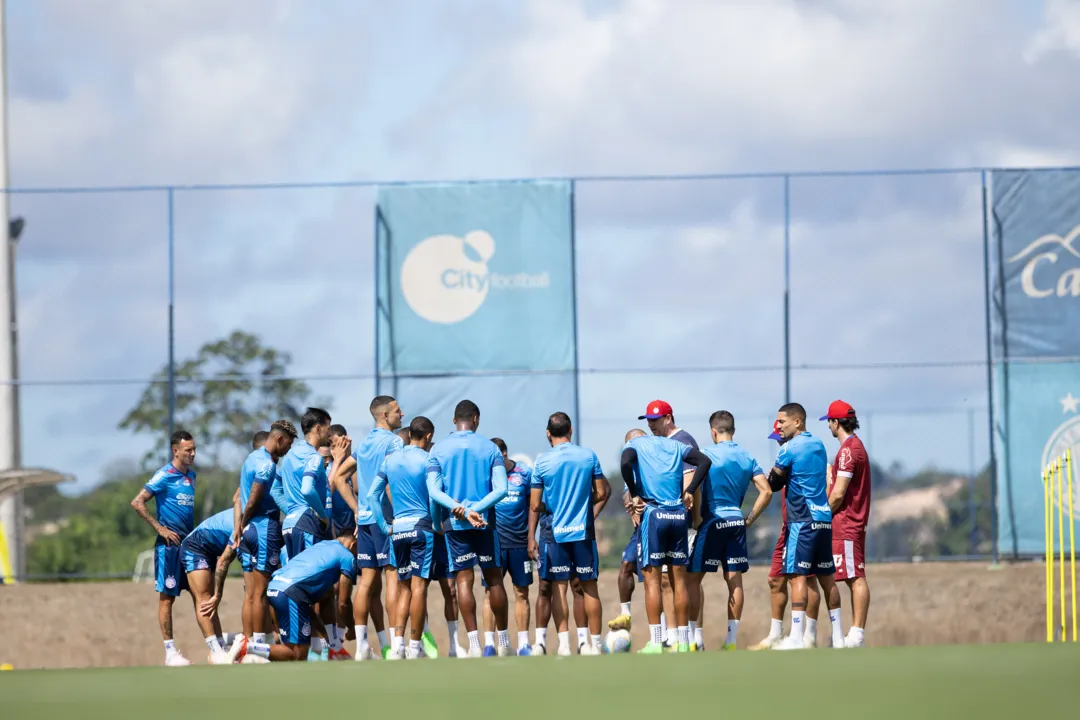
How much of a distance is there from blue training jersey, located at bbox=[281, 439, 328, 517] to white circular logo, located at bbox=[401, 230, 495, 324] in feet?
20.4

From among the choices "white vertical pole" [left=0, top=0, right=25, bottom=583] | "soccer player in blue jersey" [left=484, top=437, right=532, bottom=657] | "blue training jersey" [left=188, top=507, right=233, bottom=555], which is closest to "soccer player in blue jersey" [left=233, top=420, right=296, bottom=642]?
"blue training jersey" [left=188, top=507, right=233, bottom=555]

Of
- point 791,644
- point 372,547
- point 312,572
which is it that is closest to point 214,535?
point 372,547

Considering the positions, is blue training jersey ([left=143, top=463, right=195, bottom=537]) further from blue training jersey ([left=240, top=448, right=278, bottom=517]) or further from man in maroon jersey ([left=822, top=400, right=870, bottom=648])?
man in maroon jersey ([left=822, top=400, right=870, bottom=648])

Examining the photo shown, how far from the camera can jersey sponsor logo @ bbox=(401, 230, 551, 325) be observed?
58.2 feet

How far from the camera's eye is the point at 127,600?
16.1 m

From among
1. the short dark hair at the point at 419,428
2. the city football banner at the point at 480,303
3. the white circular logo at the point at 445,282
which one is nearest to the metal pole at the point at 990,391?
the city football banner at the point at 480,303

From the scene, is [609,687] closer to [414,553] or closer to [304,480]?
[414,553]

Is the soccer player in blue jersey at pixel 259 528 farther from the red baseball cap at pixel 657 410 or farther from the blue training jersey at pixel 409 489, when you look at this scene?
the red baseball cap at pixel 657 410

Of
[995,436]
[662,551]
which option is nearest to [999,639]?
[995,436]

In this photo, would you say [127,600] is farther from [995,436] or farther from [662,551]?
[995,436]

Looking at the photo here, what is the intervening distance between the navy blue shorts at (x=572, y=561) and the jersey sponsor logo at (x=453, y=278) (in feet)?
22.9

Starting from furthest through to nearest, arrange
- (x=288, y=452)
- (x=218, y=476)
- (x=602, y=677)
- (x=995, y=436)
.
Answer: (x=218, y=476), (x=995, y=436), (x=288, y=452), (x=602, y=677)

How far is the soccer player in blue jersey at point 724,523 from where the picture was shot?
11.6 meters

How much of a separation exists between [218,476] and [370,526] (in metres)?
18.1
